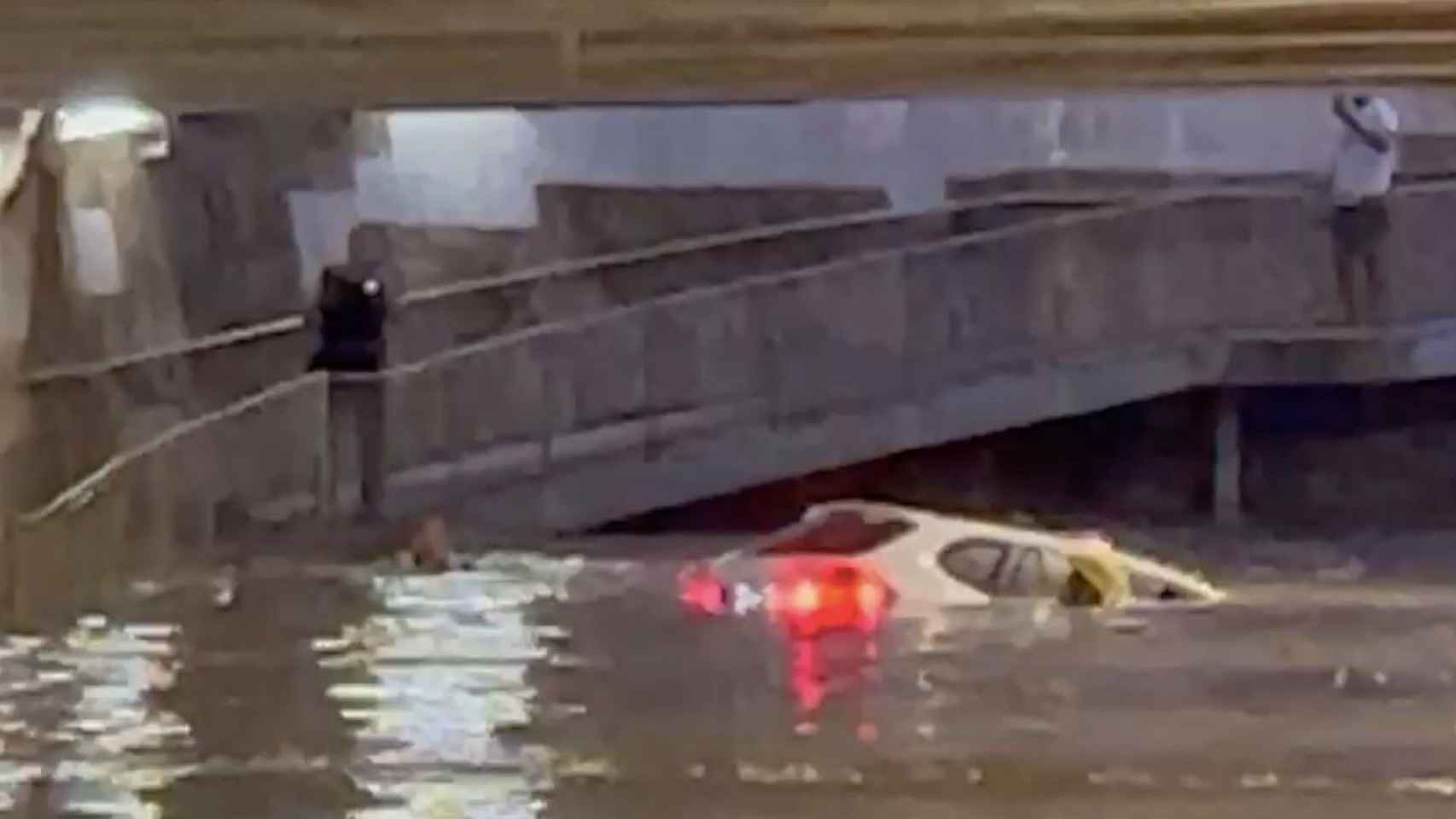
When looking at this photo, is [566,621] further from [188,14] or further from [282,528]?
[282,528]

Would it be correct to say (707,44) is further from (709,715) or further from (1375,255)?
(1375,255)

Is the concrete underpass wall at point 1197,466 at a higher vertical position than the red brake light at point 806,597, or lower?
lower

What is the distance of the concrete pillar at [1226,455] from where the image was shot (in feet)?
38.9

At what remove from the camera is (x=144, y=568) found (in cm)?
666

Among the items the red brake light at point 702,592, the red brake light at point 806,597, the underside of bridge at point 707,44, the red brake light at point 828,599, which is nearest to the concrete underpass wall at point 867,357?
the red brake light at point 702,592

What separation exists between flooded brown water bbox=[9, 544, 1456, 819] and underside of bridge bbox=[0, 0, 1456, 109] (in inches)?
23.7

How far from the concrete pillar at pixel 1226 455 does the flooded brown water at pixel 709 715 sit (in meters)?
8.14

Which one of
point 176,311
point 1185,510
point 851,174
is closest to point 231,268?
point 176,311

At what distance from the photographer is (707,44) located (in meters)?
2.50

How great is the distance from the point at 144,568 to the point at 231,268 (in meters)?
2.72

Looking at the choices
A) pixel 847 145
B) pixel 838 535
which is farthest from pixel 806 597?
pixel 847 145

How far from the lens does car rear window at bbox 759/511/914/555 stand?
21.5ft

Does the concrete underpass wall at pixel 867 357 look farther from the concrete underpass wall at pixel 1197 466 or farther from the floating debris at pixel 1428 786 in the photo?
the floating debris at pixel 1428 786

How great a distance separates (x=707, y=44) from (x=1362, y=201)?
9563mm
